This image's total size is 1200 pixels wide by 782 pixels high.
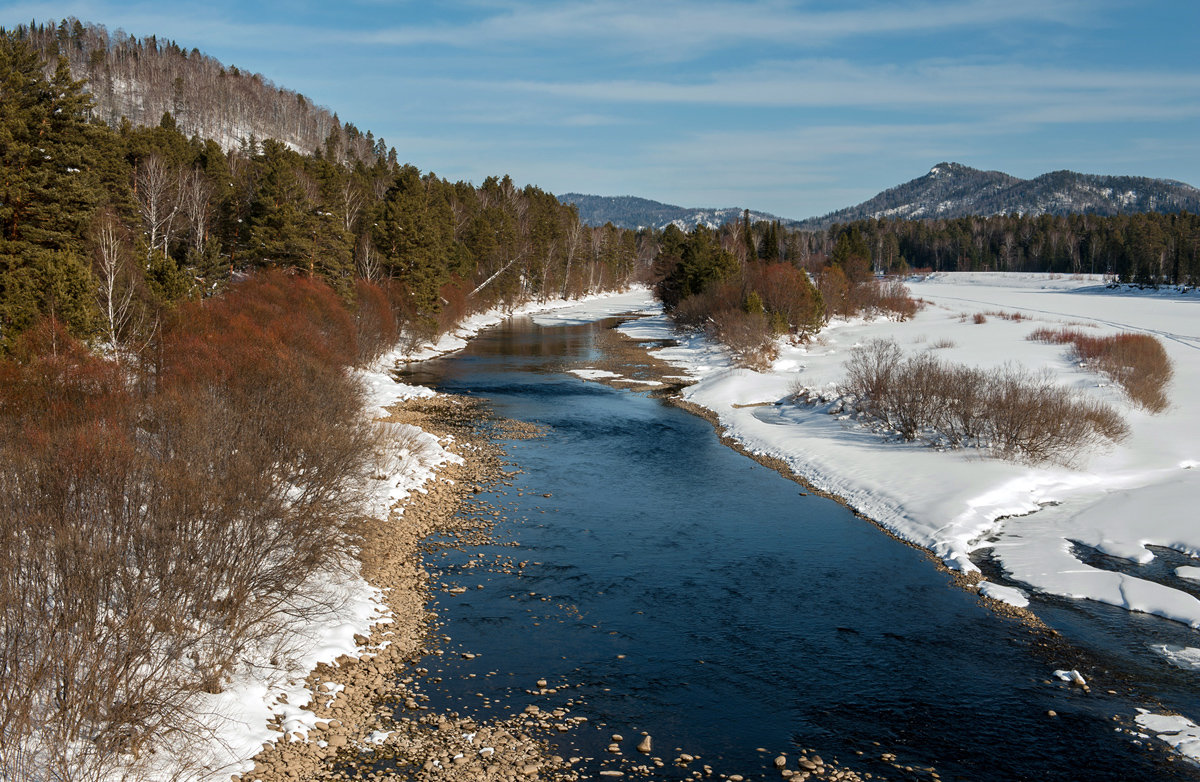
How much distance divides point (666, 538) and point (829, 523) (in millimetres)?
4704

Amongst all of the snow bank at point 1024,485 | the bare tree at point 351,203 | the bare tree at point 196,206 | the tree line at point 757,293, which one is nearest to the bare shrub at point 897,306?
the tree line at point 757,293

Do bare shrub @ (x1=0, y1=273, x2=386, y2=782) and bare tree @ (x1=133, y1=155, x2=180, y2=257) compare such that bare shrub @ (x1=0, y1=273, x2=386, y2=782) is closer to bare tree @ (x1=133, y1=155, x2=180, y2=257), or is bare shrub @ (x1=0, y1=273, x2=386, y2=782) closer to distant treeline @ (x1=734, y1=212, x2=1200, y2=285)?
bare tree @ (x1=133, y1=155, x2=180, y2=257)

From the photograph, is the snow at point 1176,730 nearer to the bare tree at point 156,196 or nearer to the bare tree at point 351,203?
the bare tree at point 156,196

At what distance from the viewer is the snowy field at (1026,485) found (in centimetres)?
1647

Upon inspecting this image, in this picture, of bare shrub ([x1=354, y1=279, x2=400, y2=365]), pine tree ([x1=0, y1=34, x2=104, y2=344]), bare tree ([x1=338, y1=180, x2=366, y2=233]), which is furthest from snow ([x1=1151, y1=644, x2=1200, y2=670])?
bare tree ([x1=338, y1=180, x2=366, y2=233])

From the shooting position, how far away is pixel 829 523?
20812mm

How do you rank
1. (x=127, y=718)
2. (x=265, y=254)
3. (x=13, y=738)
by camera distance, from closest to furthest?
1. (x=13, y=738)
2. (x=127, y=718)
3. (x=265, y=254)

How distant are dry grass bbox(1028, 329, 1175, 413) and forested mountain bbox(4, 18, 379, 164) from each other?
398 feet

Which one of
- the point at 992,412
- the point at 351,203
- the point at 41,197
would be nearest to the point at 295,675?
the point at 41,197

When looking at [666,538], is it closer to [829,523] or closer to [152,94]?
[829,523]

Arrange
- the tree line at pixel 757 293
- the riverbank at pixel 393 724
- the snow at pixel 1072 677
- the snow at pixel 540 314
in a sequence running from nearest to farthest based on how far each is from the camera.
→ the riverbank at pixel 393 724 < the snow at pixel 1072 677 < the tree line at pixel 757 293 < the snow at pixel 540 314

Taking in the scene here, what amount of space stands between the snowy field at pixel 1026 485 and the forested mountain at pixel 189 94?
117886 millimetres

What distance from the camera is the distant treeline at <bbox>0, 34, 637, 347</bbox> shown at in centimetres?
2448

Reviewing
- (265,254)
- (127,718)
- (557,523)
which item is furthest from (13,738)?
(265,254)
